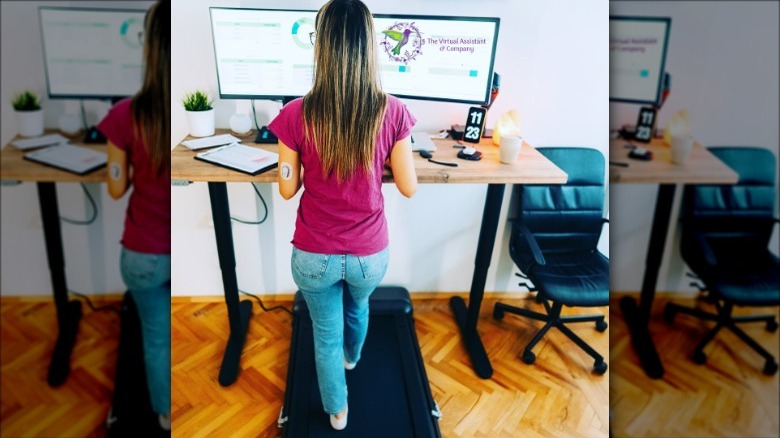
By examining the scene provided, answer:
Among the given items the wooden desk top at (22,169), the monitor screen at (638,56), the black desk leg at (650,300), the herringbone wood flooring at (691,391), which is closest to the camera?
the wooden desk top at (22,169)

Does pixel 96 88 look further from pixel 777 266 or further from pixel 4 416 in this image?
pixel 777 266

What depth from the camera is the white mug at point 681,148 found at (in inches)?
45.3

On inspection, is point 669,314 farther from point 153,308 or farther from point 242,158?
point 153,308

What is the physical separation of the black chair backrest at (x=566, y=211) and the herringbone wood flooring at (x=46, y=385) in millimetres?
1701

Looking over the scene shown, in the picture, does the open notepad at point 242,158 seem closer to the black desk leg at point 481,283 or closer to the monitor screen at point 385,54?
the monitor screen at point 385,54

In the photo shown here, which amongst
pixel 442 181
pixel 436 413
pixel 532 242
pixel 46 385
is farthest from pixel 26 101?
pixel 532 242

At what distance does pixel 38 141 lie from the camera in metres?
0.91

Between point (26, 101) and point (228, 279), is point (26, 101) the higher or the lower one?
the higher one

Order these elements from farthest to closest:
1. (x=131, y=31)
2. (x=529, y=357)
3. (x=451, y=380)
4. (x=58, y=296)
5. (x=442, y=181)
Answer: (x=529, y=357), (x=451, y=380), (x=442, y=181), (x=58, y=296), (x=131, y=31)

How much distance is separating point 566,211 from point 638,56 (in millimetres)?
1139

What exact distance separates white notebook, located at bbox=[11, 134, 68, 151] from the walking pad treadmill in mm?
1095

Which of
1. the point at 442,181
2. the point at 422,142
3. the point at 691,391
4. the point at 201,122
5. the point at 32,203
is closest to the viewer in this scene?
the point at 32,203

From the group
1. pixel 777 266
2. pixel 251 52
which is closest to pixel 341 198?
pixel 251 52

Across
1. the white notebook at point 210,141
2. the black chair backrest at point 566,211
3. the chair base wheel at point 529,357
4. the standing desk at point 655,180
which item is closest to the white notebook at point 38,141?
the white notebook at point 210,141
